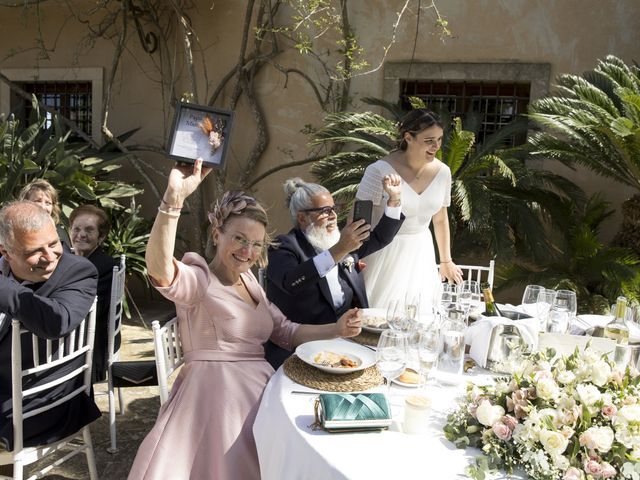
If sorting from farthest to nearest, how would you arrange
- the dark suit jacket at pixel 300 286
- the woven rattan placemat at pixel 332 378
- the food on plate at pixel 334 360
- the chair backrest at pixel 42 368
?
the dark suit jacket at pixel 300 286
the chair backrest at pixel 42 368
the food on plate at pixel 334 360
the woven rattan placemat at pixel 332 378

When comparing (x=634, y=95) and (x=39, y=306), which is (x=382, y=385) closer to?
(x=39, y=306)

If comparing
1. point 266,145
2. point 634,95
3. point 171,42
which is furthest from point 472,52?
point 171,42

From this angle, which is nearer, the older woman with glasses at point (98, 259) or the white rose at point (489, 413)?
the white rose at point (489, 413)

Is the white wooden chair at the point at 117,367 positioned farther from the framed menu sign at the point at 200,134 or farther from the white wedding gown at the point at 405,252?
the white wedding gown at the point at 405,252

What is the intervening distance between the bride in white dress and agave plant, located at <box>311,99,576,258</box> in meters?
1.66

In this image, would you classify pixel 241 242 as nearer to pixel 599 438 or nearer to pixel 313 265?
pixel 313 265

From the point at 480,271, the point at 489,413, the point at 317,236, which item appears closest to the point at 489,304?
the point at 317,236

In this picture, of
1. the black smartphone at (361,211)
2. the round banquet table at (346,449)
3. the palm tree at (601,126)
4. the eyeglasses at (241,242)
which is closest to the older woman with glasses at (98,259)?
the eyeglasses at (241,242)

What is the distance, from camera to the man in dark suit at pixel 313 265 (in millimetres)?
2969

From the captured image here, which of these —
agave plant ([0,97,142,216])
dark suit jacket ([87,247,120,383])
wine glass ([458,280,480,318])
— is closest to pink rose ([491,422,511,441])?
wine glass ([458,280,480,318])

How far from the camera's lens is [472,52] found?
6863 mm

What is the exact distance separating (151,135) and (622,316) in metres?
6.74

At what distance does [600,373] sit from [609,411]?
15cm

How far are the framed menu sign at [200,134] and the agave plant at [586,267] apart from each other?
171 inches
